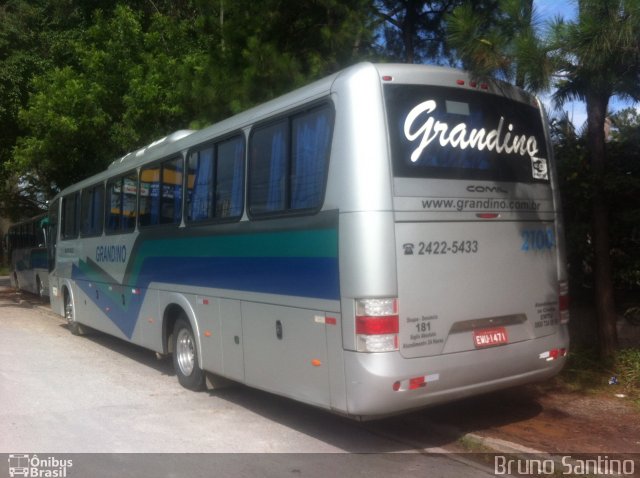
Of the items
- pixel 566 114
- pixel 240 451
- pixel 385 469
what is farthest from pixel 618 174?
pixel 240 451

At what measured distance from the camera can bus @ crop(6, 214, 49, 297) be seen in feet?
69.2

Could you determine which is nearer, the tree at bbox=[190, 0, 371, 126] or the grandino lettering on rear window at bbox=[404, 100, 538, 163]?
the grandino lettering on rear window at bbox=[404, 100, 538, 163]

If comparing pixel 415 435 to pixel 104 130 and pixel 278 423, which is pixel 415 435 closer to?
pixel 278 423

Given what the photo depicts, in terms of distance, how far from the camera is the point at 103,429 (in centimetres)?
710

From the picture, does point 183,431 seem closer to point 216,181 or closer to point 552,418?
point 216,181

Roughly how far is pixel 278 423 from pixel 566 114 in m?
6.04

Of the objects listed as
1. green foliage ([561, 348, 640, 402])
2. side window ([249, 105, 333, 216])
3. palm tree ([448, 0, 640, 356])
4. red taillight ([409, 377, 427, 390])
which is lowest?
green foliage ([561, 348, 640, 402])

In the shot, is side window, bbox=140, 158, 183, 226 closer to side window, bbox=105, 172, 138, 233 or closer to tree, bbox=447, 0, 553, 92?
side window, bbox=105, 172, 138, 233

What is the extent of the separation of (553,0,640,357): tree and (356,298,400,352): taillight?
10.6ft

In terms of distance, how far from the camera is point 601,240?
8727mm

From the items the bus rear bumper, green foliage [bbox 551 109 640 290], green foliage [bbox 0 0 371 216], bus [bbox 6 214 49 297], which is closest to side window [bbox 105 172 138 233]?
green foliage [bbox 0 0 371 216]

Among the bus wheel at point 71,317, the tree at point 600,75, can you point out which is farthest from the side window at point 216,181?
the bus wheel at point 71,317

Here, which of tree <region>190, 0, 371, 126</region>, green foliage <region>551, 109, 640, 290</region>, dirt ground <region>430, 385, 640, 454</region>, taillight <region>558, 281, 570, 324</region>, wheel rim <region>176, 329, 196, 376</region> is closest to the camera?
dirt ground <region>430, 385, 640, 454</region>

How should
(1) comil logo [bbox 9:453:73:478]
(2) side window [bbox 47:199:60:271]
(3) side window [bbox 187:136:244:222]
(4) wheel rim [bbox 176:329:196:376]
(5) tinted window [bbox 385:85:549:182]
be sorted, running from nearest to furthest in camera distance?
(1) comil logo [bbox 9:453:73:478]
(5) tinted window [bbox 385:85:549:182]
(3) side window [bbox 187:136:244:222]
(4) wheel rim [bbox 176:329:196:376]
(2) side window [bbox 47:199:60:271]
